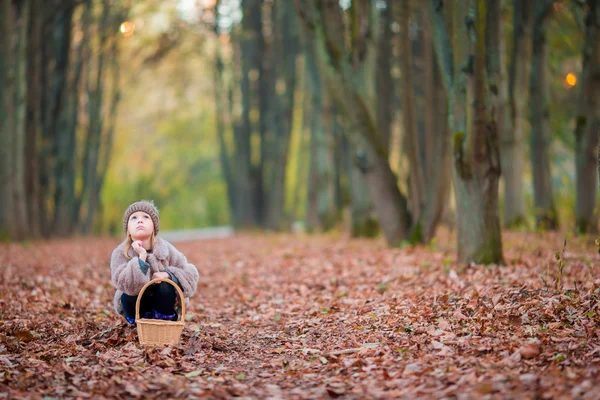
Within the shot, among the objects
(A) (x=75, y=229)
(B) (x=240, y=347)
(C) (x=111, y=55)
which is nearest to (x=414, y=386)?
(B) (x=240, y=347)

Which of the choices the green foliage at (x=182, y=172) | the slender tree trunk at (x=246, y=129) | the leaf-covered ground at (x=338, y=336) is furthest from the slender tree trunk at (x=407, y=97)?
the green foliage at (x=182, y=172)

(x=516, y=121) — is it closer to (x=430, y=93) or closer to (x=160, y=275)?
(x=430, y=93)

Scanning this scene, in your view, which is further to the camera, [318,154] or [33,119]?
[318,154]

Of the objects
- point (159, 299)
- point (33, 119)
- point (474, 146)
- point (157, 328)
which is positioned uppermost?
point (33, 119)

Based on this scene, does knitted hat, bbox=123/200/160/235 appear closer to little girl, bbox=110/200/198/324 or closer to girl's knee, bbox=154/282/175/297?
little girl, bbox=110/200/198/324

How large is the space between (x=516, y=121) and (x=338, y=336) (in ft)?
29.8

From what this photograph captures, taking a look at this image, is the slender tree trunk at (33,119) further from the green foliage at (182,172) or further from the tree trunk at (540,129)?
the green foliage at (182,172)

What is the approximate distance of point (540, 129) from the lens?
1401cm

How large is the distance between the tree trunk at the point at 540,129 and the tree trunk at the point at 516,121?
9.9 inches

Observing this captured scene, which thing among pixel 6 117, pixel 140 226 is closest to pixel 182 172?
pixel 6 117

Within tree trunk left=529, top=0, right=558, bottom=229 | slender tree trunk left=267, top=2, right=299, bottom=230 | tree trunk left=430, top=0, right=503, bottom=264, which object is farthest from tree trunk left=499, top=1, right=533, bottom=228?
slender tree trunk left=267, top=2, right=299, bottom=230

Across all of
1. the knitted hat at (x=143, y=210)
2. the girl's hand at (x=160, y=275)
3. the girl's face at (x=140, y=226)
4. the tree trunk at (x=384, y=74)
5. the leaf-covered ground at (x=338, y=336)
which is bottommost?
the leaf-covered ground at (x=338, y=336)

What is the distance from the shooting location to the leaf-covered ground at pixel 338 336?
15.2 ft

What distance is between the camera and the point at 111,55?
22.3 meters
